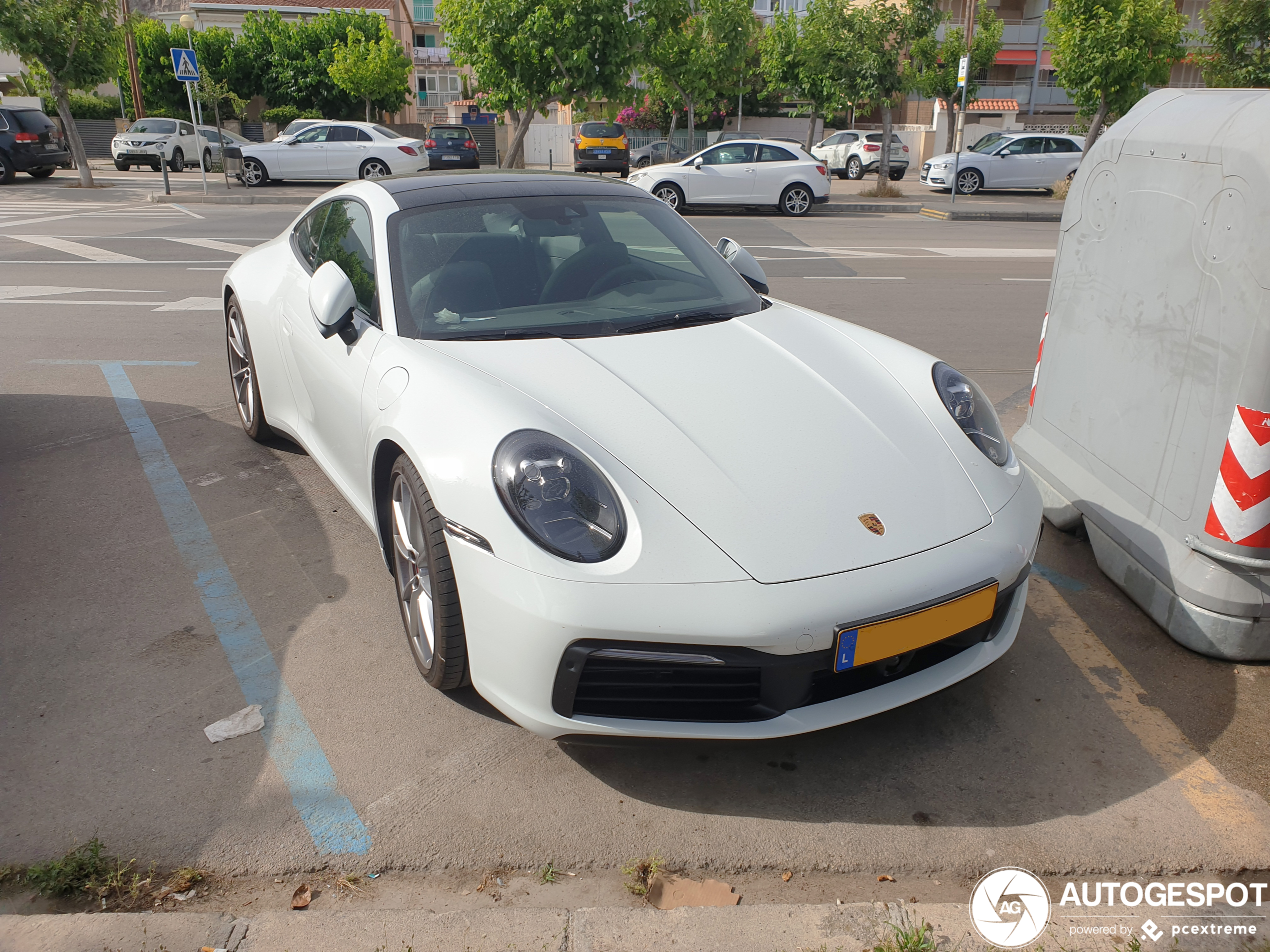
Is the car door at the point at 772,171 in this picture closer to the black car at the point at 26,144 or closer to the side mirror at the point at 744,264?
the side mirror at the point at 744,264

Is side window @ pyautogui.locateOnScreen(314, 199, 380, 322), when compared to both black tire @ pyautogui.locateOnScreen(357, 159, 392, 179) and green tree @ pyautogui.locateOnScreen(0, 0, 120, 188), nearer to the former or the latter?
black tire @ pyautogui.locateOnScreen(357, 159, 392, 179)

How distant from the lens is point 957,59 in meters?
39.1

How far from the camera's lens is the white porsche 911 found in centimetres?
229

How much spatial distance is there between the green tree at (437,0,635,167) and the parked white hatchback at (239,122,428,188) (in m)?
2.52

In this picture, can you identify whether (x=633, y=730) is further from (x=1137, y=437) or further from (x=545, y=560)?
(x=1137, y=437)

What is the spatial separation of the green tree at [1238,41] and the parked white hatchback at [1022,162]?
10.8ft

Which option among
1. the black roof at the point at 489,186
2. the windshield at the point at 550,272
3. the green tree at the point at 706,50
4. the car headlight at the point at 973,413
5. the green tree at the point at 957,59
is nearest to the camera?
the car headlight at the point at 973,413

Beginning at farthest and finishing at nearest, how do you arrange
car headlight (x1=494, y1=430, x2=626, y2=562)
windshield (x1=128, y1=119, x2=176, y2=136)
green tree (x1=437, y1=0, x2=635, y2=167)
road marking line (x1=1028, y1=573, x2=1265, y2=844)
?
windshield (x1=128, y1=119, x2=176, y2=136), green tree (x1=437, y1=0, x2=635, y2=167), road marking line (x1=1028, y1=573, x2=1265, y2=844), car headlight (x1=494, y1=430, x2=626, y2=562)

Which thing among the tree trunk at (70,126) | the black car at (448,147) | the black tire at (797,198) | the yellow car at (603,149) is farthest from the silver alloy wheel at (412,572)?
the black car at (448,147)

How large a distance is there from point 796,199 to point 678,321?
1624 centimetres

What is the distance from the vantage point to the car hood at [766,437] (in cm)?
240

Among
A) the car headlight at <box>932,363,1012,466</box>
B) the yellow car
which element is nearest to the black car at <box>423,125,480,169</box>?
the yellow car

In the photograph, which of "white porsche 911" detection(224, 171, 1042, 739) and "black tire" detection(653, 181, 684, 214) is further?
"black tire" detection(653, 181, 684, 214)

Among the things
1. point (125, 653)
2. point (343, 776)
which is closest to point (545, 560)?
point (343, 776)
